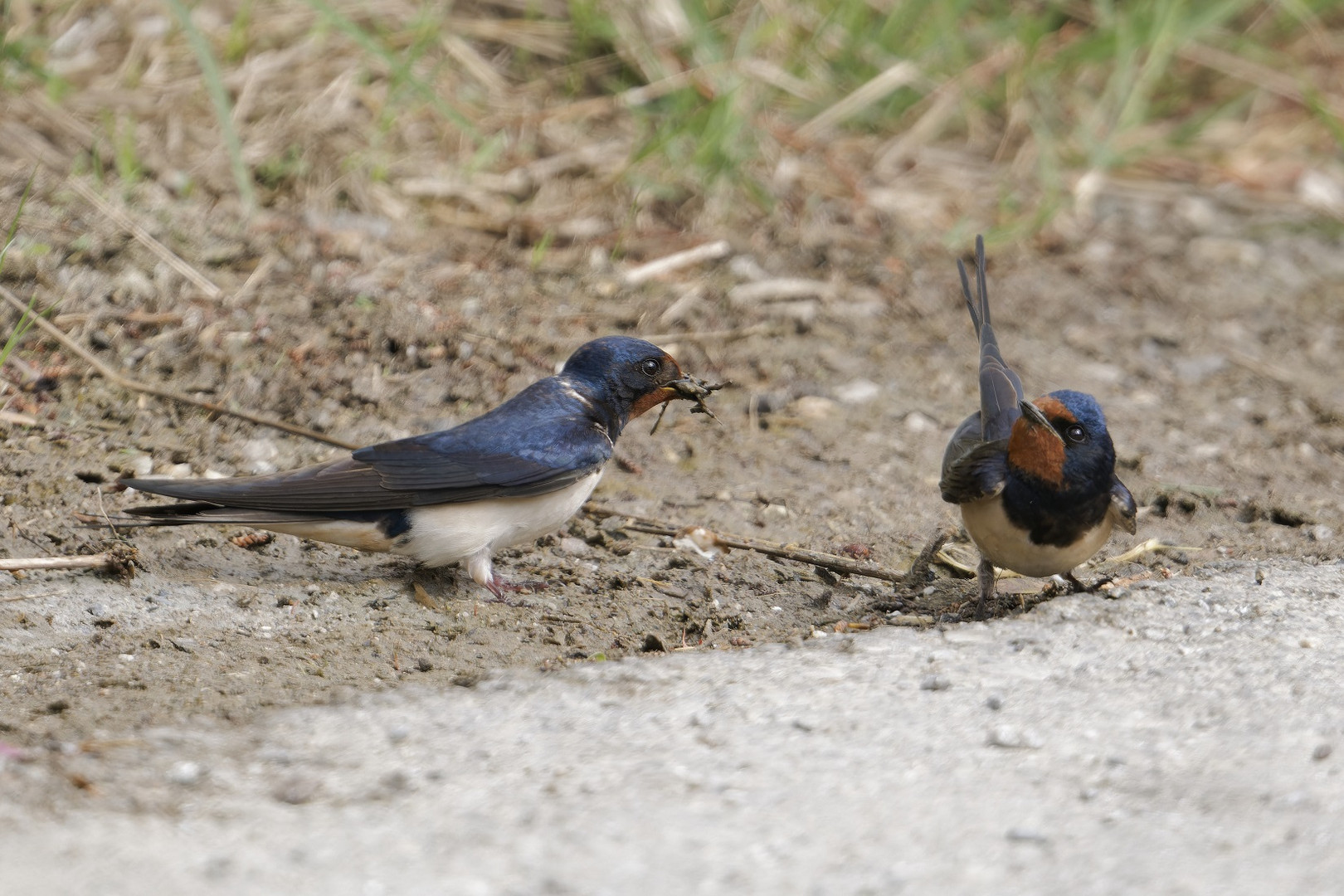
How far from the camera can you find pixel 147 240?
540cm

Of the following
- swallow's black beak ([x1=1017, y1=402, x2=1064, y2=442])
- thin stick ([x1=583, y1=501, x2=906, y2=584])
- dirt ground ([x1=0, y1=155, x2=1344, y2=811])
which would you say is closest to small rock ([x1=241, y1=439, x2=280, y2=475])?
dirt ground ([x1=0, y1=155, x2=1344, y2=811])

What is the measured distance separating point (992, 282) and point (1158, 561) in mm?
2600

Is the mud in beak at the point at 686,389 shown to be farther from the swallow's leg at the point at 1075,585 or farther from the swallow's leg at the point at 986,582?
the swallow's leg at the point at 1075,585

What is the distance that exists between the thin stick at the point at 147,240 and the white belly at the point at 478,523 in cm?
178

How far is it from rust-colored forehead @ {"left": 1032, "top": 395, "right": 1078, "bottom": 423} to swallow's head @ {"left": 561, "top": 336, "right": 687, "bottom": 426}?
1.13m

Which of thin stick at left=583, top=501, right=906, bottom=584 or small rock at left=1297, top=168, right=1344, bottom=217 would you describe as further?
small rock at left=1297, top=168, right=1344, bottom=217

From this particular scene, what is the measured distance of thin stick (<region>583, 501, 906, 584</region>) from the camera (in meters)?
4.29

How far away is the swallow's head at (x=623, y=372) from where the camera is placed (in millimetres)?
4391

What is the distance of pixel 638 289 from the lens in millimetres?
6164

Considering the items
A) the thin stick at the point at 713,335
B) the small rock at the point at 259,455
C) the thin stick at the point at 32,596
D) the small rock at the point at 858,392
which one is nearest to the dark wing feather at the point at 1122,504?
the small rock at the point at 858,392

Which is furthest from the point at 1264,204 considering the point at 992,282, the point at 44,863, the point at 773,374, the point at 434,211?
the point at 44,863

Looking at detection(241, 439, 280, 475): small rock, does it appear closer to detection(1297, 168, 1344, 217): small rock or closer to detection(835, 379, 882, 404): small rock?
detection(835, 379, 882, 404): small rock

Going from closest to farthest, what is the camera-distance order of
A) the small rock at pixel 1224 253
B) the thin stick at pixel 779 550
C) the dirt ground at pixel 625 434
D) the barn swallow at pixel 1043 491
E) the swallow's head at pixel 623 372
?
1. the dirt ground at pixel 625 434
2. the barn swallow at pixel 1043 491
3. the thin stick at pixel 779 550
4. the swallow's head at pixel 623 372
5. the small rock at pixel 1224 253

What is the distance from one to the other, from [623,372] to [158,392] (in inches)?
65.3
